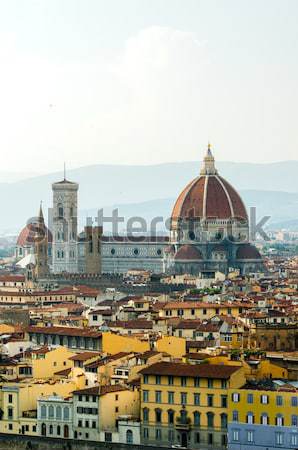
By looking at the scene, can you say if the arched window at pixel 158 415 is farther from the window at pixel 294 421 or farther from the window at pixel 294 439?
the window at pixel 294 439

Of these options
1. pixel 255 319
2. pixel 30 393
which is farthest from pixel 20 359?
pixel 255 319

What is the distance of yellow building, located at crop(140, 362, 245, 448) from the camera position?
44.1m

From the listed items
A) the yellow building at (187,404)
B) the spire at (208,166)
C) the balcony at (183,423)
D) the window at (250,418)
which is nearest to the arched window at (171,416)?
the yellow building at (187,404)

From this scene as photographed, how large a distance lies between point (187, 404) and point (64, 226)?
107m

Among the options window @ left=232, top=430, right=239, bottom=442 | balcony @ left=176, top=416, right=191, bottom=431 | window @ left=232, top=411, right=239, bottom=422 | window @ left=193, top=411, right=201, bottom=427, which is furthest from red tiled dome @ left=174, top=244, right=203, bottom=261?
window @ left=232, top=430, right=239, bottom=442

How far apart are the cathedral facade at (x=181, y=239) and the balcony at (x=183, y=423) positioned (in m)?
96.3

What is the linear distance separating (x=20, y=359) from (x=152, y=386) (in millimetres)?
10028

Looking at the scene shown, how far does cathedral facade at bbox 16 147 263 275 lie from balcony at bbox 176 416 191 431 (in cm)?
9631

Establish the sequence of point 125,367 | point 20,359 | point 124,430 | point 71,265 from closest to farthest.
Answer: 1. point 124,430
2. point 125,367
3. point 20,359
4. point 71,265

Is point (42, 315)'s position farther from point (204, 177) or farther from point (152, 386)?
point (204, 177)

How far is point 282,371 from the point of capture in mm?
47875

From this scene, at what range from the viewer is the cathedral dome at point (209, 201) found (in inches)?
5906

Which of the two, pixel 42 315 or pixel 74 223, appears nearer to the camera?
pixel 42 315

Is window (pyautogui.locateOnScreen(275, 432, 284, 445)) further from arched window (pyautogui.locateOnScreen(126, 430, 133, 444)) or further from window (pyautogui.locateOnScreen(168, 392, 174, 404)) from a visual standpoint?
arched window (pyautogui.locateOnScreen(126, 430, 133, 444))
